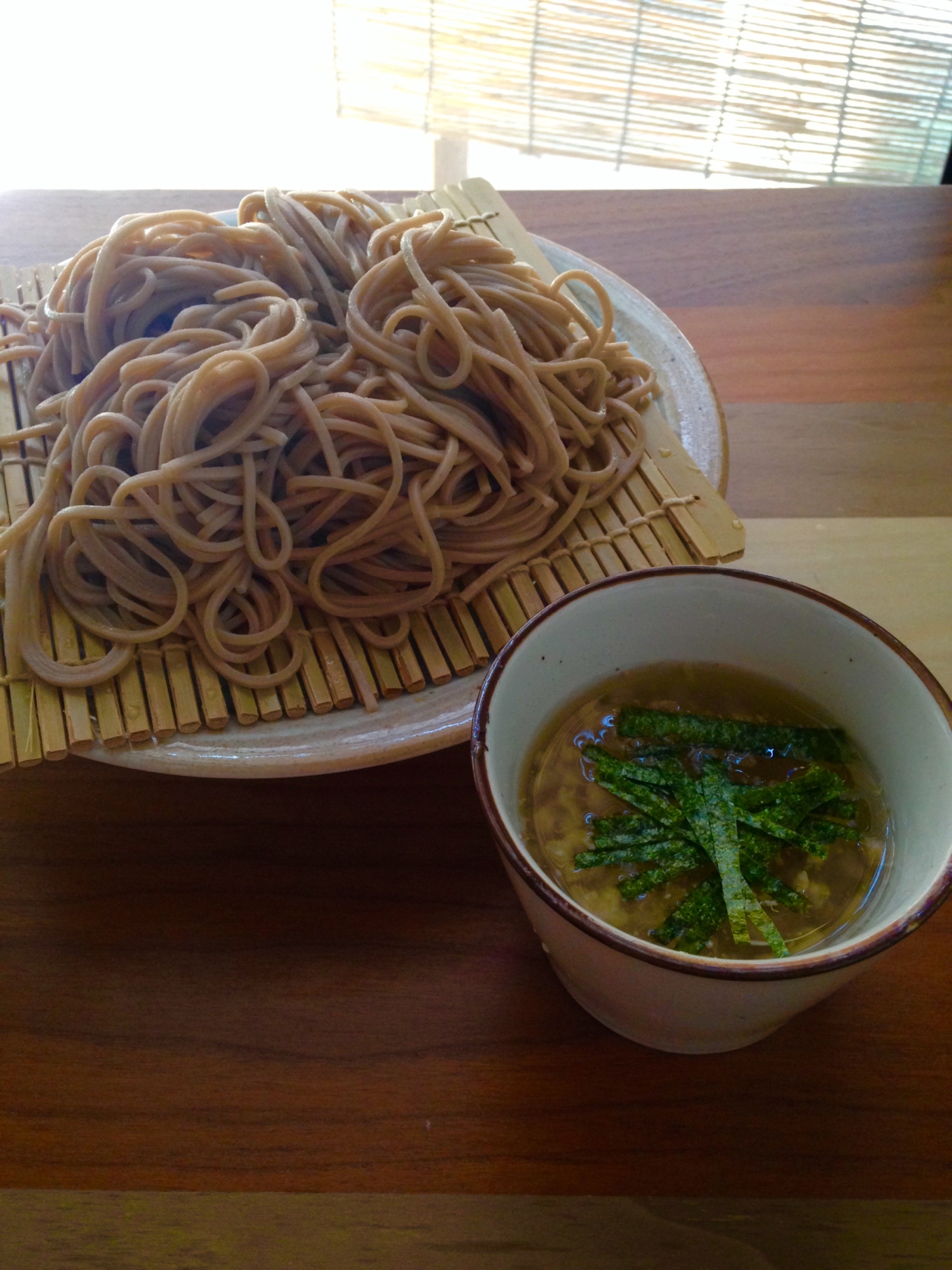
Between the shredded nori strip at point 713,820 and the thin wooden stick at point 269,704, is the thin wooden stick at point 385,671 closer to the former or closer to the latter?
the thin wooden stick at point 269,704

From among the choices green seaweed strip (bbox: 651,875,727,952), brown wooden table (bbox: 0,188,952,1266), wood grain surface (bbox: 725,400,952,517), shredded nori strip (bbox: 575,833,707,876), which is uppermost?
shredded nori strip (bbox: 575,833,707,876)

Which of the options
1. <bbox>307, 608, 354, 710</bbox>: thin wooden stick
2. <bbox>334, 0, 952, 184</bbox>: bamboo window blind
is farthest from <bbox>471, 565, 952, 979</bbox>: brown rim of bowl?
<bbox>334, 0, 952, 184</bbox>: bamboo window blind

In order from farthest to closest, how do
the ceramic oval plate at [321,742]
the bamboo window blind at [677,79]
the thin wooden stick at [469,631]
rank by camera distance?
the bamboo window blind at [677,79]
the thin wooden stick at [469,631]
the ceramic oval plate at [321,742]

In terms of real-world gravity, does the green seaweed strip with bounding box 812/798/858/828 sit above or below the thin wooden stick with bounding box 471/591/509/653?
above

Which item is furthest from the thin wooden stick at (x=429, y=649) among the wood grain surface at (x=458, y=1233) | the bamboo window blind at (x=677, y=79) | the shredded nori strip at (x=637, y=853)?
the bamboo window blind at (x=677, y=79)

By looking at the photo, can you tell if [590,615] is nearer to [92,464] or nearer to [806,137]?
[92,464]

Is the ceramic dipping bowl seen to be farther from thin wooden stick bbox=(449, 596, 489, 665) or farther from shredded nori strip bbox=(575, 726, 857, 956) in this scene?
thin wooden stick bbox=(449, 596, 489, 665)

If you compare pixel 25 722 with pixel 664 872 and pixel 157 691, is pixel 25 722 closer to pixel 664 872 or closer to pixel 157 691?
pixel 157 691
